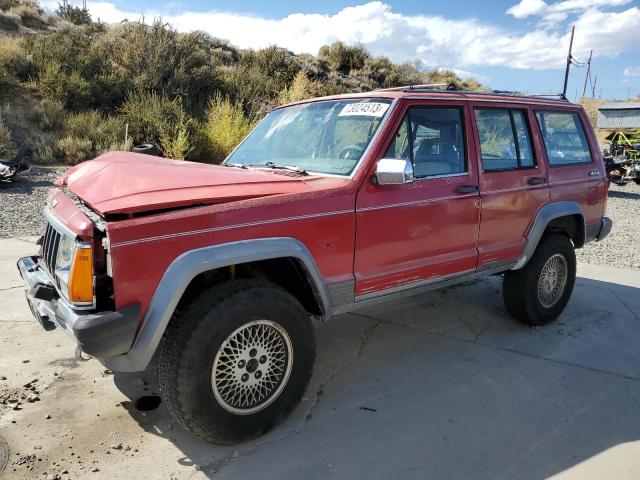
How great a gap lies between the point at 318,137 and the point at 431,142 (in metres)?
0.83

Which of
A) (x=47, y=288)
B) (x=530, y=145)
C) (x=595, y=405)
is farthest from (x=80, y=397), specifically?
(x=530, y=145)

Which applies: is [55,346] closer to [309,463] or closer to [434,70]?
[309,463]

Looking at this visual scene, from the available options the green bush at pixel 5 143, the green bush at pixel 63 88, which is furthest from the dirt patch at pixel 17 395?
the green bush at pixel 63 88

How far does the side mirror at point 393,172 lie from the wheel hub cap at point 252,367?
1102 mm

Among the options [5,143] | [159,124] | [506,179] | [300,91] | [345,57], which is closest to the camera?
[506,179]

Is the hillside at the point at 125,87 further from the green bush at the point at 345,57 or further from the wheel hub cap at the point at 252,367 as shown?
the wheel hub cap at the point at 252,367

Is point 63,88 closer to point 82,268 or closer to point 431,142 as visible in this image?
point 431,142

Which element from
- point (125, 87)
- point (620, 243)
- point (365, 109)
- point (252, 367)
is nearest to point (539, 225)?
point (365, 109)

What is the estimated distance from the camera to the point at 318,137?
3723mm

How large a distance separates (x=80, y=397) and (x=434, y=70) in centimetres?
3600

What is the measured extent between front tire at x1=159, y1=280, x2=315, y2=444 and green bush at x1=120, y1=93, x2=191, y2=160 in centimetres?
985

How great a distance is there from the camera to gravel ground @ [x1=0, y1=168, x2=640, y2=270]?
741 centimetres

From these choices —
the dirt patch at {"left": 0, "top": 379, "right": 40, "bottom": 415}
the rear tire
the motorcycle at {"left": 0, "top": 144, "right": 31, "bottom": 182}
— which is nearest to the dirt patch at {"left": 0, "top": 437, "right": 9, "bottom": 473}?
the dirt patch at {"left": 0, "top": 379, "right": 40, "bottom": 415}

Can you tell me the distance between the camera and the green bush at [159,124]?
12297 millimetres
